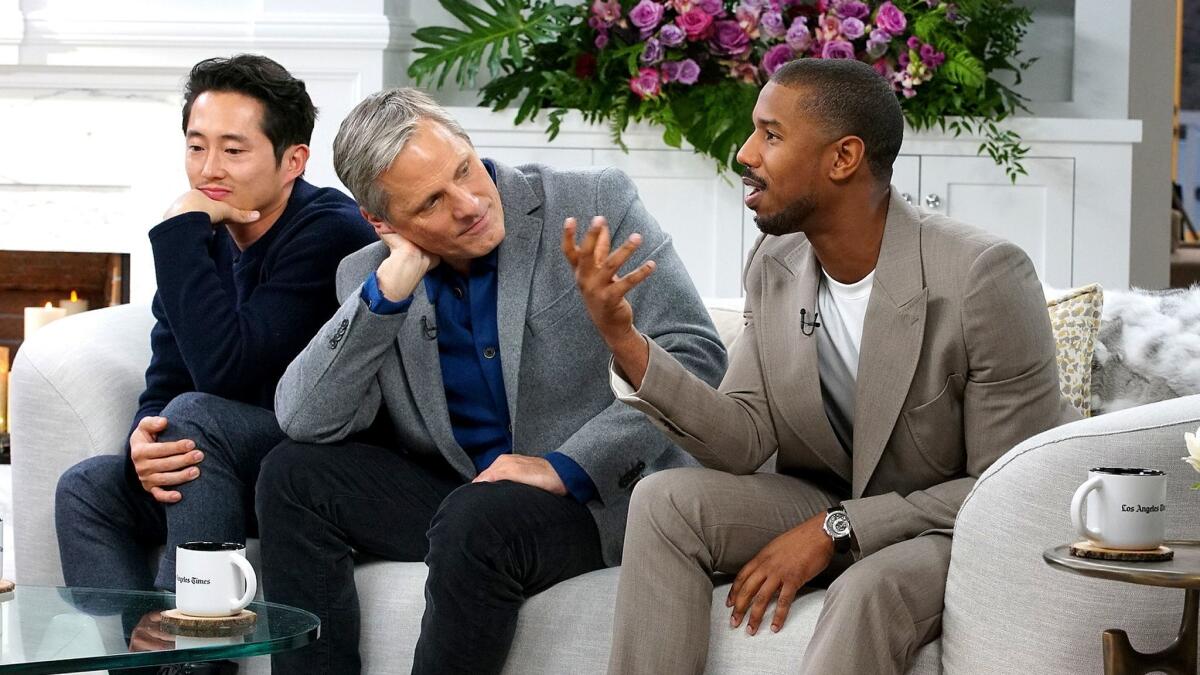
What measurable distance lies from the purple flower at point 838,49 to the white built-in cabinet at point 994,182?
0.35 meters

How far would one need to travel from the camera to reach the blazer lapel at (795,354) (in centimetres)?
210

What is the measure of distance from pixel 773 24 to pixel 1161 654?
2.39 meters

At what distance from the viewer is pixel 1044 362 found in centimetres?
198

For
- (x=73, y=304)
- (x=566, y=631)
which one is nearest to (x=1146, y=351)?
(x=566, y=631)

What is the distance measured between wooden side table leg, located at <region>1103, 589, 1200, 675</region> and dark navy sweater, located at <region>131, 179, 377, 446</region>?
1359 mm

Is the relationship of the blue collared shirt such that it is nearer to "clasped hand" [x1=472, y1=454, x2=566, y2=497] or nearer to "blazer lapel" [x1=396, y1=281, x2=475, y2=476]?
"blazer lapel" [x1=396, y1=281, x2=475, y2=476]

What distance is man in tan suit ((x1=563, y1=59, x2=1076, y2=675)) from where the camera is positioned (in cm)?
194

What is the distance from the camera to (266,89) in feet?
8.59

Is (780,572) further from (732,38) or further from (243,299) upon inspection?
(732,38)

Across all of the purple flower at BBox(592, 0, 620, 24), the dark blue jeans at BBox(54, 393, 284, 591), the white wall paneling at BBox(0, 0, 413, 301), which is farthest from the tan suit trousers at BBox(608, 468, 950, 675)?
the white wall paneling at BBox(0, 0, 413, 301)

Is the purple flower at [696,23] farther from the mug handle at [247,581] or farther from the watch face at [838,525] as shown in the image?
the mug handle at [247,581]

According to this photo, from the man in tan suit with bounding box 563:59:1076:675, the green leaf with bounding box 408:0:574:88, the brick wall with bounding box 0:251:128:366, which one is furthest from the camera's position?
the brick wall with bounding box 0:251:128:366

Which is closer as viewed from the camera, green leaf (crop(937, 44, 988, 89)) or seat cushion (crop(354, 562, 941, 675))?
seat cushion (crop(354, 562, 941, 675))

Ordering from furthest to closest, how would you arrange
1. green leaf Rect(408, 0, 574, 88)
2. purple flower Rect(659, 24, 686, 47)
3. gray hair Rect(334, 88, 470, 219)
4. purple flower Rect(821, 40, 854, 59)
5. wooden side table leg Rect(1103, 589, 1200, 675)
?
green leaf Rect(408, 0, 574, 88), purple flower Rect(659, 24, 686, 47), purple flower Rect(821, 40, 854, 59), gray hair Rect(334, 88, 470, 219), wooden side table leg Rect(1103, 589, 1200, 675)
